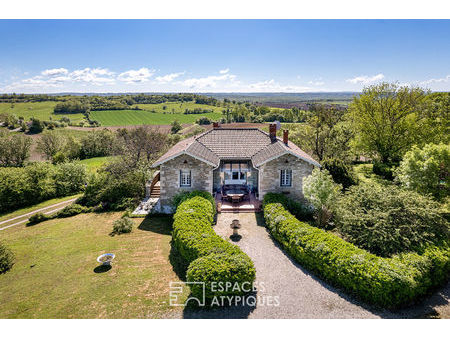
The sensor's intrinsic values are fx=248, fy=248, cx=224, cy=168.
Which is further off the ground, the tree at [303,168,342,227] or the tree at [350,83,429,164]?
the tree at [350,83,429,164]

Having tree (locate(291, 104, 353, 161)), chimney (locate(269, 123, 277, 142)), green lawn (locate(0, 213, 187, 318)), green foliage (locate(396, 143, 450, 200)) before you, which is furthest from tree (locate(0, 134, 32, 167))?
green foliage (locate(396, 143, 450, 200))

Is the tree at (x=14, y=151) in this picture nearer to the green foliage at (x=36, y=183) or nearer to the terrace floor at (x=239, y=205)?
the green foliage at (x=36, y=183)

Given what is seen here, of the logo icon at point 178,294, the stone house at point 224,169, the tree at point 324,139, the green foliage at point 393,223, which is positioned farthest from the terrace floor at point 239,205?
the tree at point 324,139

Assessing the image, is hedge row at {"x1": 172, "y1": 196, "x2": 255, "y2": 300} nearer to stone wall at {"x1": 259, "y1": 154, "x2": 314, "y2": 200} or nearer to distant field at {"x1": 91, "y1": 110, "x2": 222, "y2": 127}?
stone wall at {"x1": 259, "y1": 154, "x2": 314, "y2": 200}

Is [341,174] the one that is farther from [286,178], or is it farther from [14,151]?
[14,151]

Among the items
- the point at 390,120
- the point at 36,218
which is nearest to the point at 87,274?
the point at 36,218

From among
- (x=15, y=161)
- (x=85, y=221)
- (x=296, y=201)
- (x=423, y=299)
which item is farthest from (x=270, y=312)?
(x=15, y=161)

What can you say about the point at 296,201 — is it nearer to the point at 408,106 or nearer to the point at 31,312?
the point at 31,312
